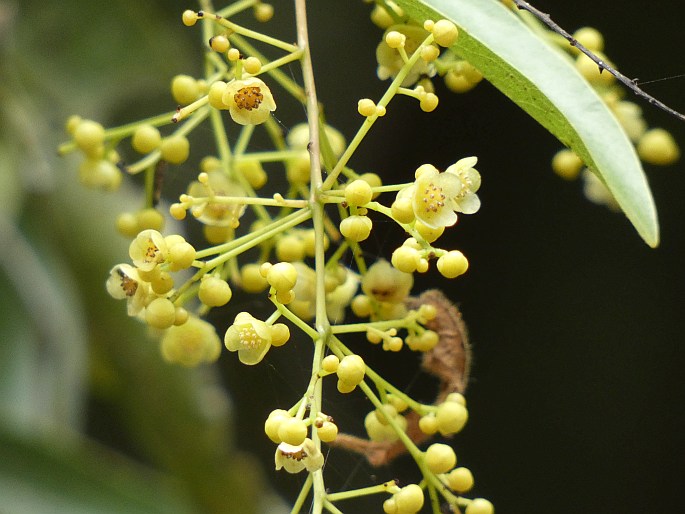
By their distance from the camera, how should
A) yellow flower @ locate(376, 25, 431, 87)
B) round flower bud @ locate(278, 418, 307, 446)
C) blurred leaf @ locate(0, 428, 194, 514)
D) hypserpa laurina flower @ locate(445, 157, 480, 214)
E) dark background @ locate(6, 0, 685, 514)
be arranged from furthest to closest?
1. dark background @ locate(6, 0, 685, 514)
2. blurred leaf @ locate(0, 428, 194, 514)
3. yellow flower @ locate(376, 25, 431, 87)
4. hypserpa laurina flower @ locate(445, 157, 480, 214)
5. round flower bud @ locate(278, 418, 307, 446)

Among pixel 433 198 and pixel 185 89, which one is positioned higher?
pixel 185 89

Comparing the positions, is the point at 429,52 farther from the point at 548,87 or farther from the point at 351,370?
the point at 351,370

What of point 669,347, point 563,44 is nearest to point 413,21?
point 563,44

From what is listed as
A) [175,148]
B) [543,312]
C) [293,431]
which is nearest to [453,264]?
[293,431]

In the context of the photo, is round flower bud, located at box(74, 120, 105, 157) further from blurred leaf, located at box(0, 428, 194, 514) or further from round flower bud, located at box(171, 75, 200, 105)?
blurred leaf, located at box(0, 428, 194, 514)

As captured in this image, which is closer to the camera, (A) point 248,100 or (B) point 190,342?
(A) point 248,100

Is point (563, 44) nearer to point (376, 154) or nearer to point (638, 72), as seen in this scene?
point (638, 72)

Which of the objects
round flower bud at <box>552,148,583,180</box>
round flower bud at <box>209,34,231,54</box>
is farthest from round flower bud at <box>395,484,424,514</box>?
round flower bud at <box>552,148,583,180</box>
